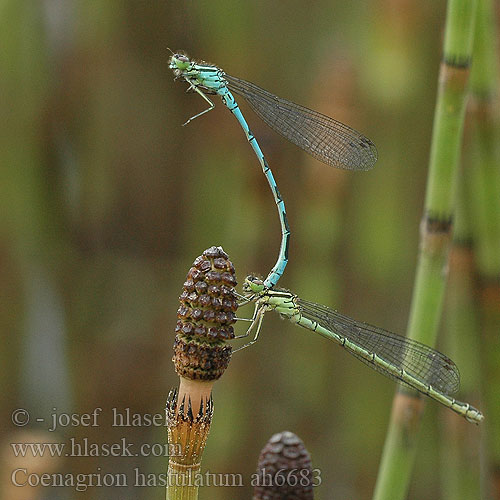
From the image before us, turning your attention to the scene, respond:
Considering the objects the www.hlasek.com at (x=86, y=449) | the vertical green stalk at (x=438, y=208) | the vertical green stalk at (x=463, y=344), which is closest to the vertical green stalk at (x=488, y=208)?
the vertical green stalk at (x=463, y=344)

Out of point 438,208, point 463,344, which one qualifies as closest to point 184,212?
point 463,344

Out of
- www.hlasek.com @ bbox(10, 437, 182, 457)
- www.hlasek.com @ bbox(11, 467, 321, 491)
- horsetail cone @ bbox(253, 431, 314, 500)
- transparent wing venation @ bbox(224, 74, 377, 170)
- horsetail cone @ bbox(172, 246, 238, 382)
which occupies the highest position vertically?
transparent wing venation @ bbox(224, 74, 377, 170)

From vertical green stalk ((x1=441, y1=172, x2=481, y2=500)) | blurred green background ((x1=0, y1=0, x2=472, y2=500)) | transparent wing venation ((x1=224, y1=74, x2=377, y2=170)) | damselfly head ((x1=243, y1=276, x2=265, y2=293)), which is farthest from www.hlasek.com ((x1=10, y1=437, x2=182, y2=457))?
transparent wing venation ((x1=224, y1=74, x2=377, y2=170))

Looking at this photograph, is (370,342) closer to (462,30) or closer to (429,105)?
(462,30)

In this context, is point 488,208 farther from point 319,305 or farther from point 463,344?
point 319,305

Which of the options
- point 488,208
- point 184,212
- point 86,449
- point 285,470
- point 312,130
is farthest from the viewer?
point 184,212

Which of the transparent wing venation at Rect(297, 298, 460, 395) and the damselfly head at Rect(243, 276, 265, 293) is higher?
the damselfly head at Rect(243, 276, 265, 293)

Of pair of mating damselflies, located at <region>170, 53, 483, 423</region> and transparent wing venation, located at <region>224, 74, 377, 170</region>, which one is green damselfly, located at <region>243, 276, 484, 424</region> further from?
transparent wing venation, located at <region>224, 74, 377, 170</region>
